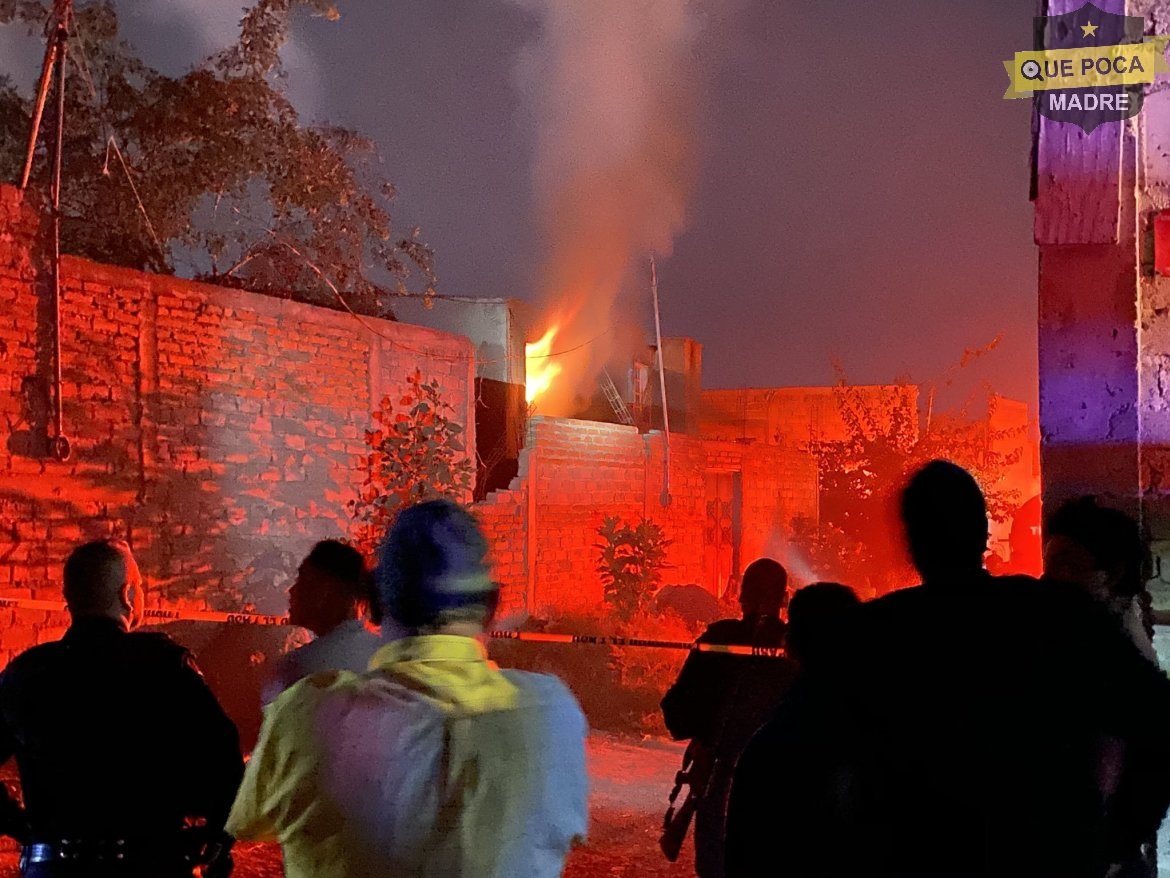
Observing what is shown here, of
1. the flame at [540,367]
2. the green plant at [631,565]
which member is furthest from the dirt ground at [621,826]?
the flame at [540,367]

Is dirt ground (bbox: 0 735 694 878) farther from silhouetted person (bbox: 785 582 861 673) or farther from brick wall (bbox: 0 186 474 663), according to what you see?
silhouetted person (bbox: 785 582 861 673)

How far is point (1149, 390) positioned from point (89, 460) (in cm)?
734

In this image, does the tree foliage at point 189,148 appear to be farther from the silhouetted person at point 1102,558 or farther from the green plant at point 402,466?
the silhouetted person at point 1102,558

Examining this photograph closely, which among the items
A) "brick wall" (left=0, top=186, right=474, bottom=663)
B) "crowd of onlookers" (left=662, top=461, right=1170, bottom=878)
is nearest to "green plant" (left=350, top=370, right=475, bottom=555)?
"brick wall" (left=0, top=186, right=474, bottom=663)

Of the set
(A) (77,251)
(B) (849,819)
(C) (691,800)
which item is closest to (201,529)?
(A) (77,251)

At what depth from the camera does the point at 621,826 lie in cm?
696

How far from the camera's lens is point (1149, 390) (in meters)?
4.23

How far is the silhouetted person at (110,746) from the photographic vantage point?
2666 millimetres

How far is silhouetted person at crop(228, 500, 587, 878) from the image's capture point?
1937 millimetres

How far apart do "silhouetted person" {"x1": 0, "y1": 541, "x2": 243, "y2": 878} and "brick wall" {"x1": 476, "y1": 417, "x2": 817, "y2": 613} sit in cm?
1009

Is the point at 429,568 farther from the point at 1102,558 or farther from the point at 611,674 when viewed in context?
the point at 611,674

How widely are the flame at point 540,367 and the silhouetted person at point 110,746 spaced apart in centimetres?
1971

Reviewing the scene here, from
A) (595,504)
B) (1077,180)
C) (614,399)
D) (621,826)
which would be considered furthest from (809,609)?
(614,399)

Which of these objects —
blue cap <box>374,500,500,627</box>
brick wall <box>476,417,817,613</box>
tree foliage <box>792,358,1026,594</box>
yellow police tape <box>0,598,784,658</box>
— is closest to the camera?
blue cap <box>374,500,500,627</box>
